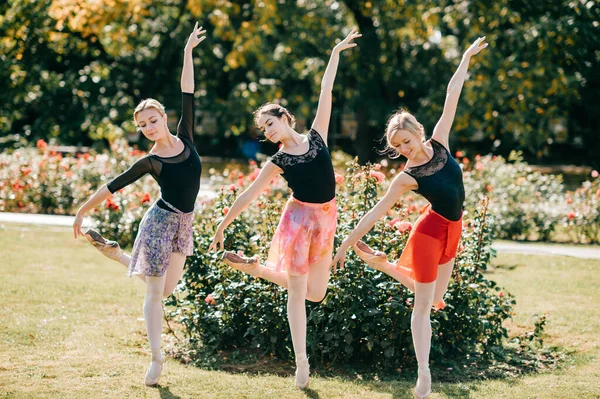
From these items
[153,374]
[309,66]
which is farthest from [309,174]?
[309,66]

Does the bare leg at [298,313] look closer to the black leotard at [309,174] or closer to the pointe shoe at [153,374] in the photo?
the black leotard at [309,174]

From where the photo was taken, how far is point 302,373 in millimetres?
4762

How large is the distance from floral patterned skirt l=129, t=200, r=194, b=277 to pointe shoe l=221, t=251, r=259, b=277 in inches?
13.6

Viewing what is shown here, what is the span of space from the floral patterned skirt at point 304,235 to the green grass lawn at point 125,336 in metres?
0.84

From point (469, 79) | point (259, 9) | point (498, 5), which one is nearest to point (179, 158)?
point (259, 9)

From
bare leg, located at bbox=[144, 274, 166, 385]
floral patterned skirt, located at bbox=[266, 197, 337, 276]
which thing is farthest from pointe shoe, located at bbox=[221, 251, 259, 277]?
bare leg, located at bbox=[144, 274, 166, 385]

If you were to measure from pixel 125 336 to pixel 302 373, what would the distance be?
215 centimetres

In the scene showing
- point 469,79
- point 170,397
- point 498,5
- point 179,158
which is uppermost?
point 498,5

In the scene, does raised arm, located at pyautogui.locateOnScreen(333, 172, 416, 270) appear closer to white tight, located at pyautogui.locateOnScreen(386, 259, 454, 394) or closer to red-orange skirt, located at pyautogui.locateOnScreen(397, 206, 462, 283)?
red-orange skirt, located at pyautogui.locateOnScreen(397, 206, 462, 283)

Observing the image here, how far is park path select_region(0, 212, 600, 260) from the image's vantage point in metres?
10.3

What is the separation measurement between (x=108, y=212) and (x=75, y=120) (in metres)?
14.4

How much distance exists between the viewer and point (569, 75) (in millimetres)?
17391

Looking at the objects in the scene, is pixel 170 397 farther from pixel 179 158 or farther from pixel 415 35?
pixel 415 35

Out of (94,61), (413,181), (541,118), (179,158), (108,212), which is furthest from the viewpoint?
(94,61)
